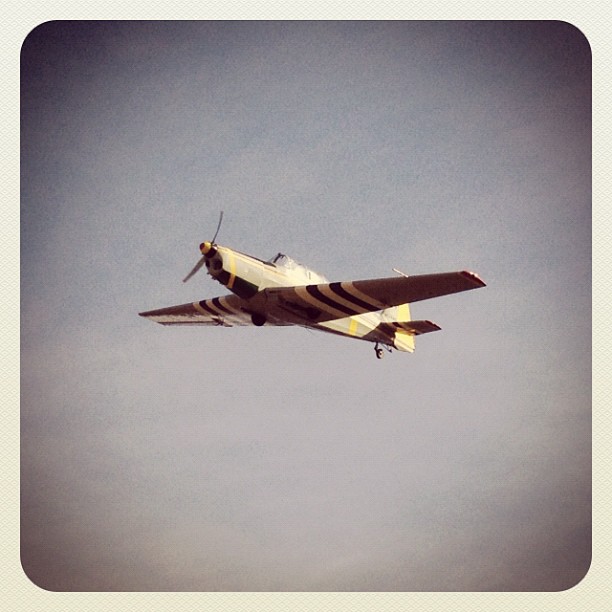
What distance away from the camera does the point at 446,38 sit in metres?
10.4

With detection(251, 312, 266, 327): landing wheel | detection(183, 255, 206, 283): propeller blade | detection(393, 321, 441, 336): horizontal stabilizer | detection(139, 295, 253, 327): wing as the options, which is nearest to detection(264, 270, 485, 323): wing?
detection(251, 312, 266, 327): landing wheel

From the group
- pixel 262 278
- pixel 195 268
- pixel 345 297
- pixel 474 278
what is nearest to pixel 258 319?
pixel 262 278

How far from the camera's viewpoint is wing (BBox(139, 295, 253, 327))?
43.9 ft

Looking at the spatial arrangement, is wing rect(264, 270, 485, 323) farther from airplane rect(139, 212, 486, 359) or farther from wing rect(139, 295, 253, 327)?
wing rect(139, 295, 253, 327)

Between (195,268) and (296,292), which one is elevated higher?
(195,268)

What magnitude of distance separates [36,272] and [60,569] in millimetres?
3457

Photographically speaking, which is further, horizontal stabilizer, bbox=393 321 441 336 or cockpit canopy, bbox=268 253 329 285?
horizontal stabilizer, bbox=393 321 441 336

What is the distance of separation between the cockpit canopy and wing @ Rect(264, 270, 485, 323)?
42 centimetres

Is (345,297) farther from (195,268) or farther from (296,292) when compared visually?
(195,268)

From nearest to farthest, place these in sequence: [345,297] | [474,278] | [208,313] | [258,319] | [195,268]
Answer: [474,278], [345,297], [195,268], [258,319], [208,313]

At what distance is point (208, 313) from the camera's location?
14117 millimetres

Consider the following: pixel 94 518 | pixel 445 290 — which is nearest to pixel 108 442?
pixel 94 518

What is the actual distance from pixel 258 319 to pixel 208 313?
4.77 feet

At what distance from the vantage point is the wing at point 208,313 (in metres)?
13.4
